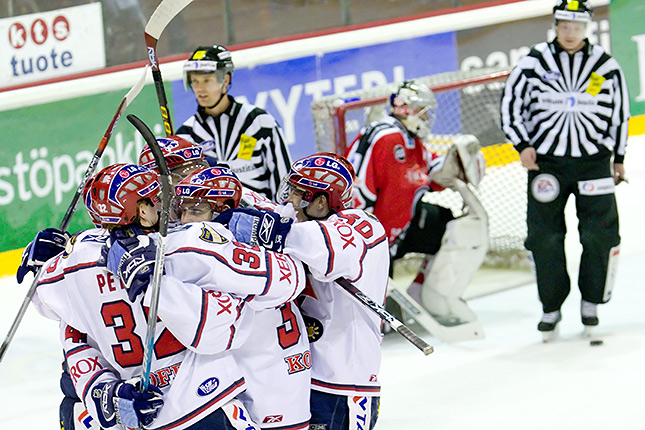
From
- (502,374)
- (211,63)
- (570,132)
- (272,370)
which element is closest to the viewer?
(272,370)

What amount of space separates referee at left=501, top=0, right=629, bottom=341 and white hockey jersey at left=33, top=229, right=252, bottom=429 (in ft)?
7.80

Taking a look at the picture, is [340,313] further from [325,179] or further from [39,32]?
[39,32]

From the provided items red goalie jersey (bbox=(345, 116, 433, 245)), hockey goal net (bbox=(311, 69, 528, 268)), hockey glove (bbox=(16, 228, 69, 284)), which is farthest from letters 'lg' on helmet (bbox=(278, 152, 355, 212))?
hockey goal net (bbox=(311, 69, 528, 268))

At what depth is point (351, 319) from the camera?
248 cm

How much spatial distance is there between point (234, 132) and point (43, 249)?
1.57 meters

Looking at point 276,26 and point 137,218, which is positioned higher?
point 276,26

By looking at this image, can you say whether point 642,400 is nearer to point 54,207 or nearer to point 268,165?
point 268,165

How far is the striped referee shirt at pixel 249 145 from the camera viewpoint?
13.1 ft

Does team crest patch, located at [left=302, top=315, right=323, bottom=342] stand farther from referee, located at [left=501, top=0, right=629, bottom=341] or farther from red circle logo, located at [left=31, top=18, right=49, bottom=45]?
red circle logo, located at [left=31, top=18, right=49, bottom=45]

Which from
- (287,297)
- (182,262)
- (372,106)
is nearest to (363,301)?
(287,297)

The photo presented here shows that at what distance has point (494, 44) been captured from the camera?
7684mm

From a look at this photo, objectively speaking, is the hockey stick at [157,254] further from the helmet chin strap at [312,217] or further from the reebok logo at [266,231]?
the helmet chin strap at [312,217]

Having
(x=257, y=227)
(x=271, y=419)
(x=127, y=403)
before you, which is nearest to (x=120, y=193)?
(x=257, y=227)

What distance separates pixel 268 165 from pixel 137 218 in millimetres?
1788
